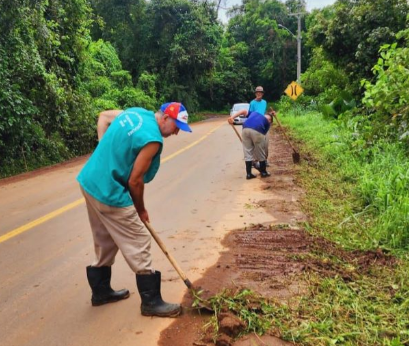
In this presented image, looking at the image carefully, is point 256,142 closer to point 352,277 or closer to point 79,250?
point 79,250

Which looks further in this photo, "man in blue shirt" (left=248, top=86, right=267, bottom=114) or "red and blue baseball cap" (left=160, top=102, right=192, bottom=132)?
"man in blue shirt" (left=248, top=86, right=267, bottom=114)

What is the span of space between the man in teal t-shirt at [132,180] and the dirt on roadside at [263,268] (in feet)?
1.05

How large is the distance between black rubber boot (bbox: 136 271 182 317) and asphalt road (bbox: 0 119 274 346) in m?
0.07

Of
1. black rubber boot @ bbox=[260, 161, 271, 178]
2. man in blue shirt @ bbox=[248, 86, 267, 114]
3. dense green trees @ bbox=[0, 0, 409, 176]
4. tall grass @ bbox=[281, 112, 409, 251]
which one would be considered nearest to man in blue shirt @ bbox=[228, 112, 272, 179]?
black rubber boot @ bbox=[260, 161, 271, 178]

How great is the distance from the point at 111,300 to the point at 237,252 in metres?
1.57

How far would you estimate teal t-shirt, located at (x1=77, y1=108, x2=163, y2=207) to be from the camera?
3.28 meters

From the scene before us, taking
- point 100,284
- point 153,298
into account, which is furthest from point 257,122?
point 153,298

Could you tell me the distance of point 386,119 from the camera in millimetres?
8188

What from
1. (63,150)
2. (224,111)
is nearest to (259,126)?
(63,150)

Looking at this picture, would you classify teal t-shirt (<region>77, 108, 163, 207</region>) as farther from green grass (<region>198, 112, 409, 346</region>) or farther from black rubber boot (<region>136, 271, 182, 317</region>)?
green grass (<region>198, 112, 409, 346</region>)

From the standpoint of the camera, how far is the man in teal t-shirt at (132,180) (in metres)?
3.28

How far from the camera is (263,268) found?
435cm

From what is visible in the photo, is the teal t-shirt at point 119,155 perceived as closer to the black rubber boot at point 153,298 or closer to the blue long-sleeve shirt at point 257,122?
the black rubber boot at point 153,298

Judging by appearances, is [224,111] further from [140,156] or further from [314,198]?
[140,156]
